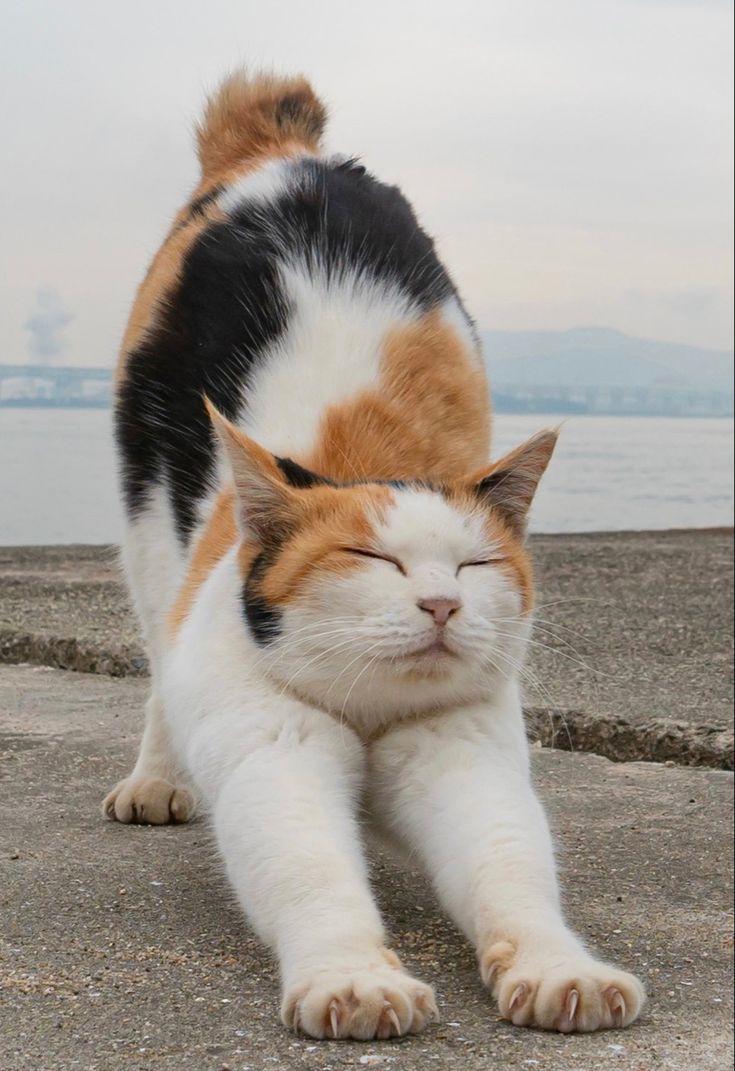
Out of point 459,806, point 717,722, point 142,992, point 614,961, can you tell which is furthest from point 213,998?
point 717,722

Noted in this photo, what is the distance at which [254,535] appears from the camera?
2057 millimetres

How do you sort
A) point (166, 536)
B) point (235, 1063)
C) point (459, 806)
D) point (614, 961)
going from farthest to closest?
point (166, 536) < point (614, 961) < point (459, 806) < point (235, 1063)

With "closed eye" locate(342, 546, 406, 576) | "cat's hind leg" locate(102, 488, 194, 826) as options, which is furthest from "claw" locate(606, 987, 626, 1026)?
"cat's hind leg" locate(102, 488, 194, 826)

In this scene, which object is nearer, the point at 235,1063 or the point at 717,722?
the point at 235,1063

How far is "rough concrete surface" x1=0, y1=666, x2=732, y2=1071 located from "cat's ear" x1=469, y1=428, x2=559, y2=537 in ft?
2.17

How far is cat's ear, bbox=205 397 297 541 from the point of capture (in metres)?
1.97

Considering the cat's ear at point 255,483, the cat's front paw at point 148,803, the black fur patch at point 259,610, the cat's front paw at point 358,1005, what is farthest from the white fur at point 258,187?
the cat's front paw at point 358,1005

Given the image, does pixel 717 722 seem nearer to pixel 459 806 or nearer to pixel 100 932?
pixel 459 806

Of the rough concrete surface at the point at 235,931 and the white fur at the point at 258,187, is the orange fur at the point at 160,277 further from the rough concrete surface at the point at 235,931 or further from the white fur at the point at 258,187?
the rough concrete surface at the point at 235,931

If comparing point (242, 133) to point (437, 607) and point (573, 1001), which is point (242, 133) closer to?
point (437, 607)

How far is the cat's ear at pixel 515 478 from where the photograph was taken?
2.11 metres

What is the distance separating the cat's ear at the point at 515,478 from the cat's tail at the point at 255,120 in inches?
49.6

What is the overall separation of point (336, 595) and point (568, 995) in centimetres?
62

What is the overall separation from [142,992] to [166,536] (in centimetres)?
112
